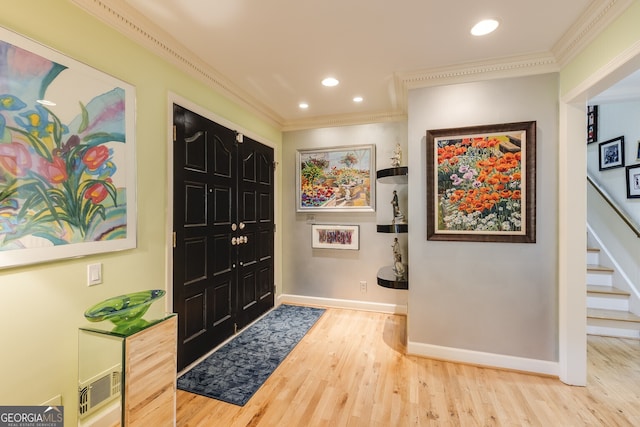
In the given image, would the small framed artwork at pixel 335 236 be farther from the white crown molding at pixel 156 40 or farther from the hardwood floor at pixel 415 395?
the white crown molding at pixel 156 40

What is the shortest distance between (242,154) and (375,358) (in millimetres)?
2469

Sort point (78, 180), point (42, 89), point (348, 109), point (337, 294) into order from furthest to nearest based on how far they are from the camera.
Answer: point (337, 294), point (348, 109), point (78, 180), point (42, 89)

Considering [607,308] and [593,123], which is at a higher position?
[593,123]

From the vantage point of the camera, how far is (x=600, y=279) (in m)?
3.22

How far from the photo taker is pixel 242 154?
9.96 feet

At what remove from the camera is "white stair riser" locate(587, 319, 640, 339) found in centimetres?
279

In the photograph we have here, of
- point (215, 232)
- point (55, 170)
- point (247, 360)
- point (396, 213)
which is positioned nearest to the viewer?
point (55, 170)

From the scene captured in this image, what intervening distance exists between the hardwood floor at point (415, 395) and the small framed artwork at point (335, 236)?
54.1 inches

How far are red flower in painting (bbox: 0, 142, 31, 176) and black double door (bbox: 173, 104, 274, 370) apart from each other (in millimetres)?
892

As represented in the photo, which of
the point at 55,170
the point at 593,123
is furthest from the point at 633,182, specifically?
the point at 55,170

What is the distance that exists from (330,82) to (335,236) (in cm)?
193

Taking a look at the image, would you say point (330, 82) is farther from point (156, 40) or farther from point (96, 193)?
point (96, 193)

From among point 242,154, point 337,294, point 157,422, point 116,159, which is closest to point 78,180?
point 116,159

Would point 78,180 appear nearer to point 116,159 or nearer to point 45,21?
point 116,159
